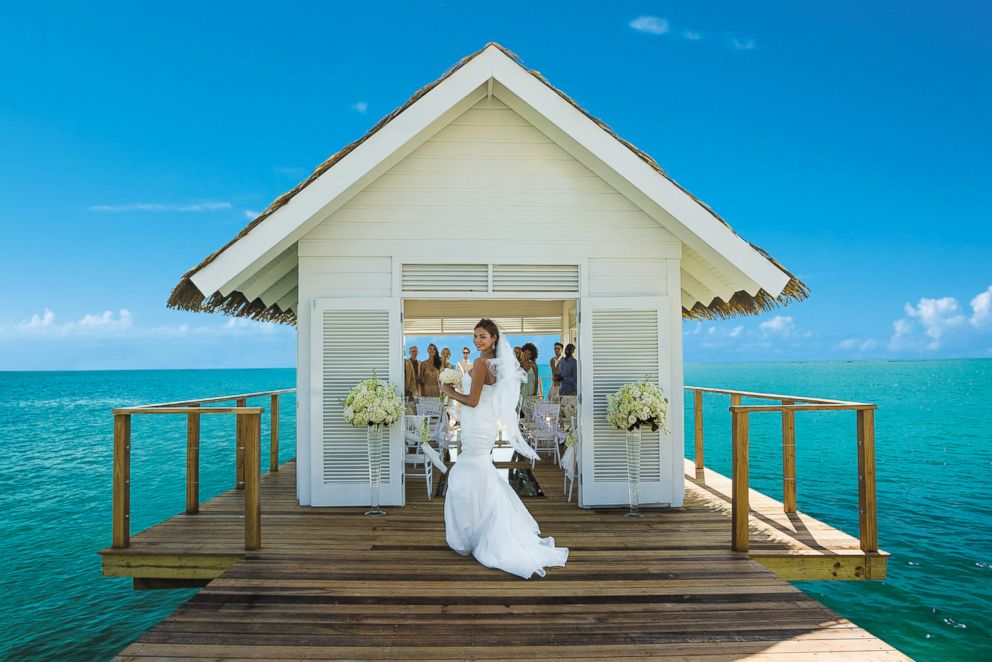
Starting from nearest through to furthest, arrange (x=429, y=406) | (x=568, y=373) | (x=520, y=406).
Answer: (x=568, y=373) < (x=429, y=406) < (x=520, y=406)

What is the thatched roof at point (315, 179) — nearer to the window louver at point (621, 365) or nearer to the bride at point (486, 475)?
the window louver at point (621, 365)

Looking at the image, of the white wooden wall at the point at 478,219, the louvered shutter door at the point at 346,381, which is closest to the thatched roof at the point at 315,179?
the white wooden wall at the point at 478,219

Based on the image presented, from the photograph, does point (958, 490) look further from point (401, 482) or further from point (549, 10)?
point (549, 10)

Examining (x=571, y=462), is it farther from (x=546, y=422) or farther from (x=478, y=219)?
(x=478, y=219)

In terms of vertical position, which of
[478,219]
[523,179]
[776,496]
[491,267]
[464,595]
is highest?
[523,179]

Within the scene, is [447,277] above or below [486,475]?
above

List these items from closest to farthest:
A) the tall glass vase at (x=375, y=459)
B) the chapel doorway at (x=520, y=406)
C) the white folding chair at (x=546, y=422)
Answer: the tall glass vase at (x=375, y=459) < the chapel doorway at (x=520, y=406) < the white folding chair at (x=546, y=422)

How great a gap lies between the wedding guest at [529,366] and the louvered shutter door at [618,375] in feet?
14.8

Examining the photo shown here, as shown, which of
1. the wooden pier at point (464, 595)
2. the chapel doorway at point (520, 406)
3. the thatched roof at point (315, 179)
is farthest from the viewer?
the chapel doorway at point (520, 406)

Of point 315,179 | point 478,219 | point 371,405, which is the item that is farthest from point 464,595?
point 315,179

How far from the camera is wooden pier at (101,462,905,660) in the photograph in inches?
141

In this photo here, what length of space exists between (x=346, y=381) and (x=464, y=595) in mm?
3103

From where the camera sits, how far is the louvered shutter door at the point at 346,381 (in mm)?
6684

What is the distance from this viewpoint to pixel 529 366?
1166 cm
